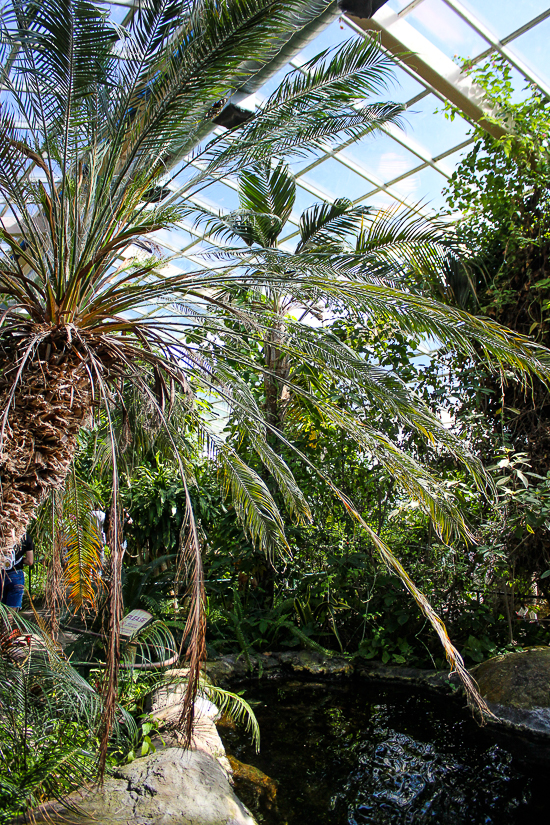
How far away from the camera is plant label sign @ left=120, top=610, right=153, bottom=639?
11.7ft

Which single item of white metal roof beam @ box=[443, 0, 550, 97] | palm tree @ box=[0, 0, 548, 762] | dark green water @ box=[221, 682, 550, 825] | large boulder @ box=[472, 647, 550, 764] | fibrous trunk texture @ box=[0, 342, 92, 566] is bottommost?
dark green water @ box=[221, 682, 550, 825]

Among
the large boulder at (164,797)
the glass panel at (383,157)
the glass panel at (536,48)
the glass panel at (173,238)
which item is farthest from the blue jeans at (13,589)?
the glass panel at (173,238)

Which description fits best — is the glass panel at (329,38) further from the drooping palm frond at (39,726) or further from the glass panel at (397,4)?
the drooping palm frond at (39,726)

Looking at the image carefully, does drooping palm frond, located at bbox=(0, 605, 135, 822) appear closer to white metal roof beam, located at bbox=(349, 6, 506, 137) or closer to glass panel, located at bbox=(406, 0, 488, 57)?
white metal roof beam, located at bbox=(349, 6, 506, 137)

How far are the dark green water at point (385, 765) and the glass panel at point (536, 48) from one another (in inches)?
265

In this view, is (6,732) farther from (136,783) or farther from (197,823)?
(197,823)

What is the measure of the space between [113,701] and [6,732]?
2.42 feet

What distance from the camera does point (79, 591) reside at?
3535 mm

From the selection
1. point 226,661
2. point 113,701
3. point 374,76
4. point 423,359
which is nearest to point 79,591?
point 113,701

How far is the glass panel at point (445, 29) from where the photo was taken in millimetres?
6096

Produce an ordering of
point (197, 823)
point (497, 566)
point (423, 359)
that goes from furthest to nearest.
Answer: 1. point (423, 359)
2. point (497, 566)
3. point (197, 823)

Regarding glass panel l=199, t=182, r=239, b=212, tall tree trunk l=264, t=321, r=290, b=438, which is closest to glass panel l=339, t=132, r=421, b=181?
glass panel l=199, t=182, r=239, b=212

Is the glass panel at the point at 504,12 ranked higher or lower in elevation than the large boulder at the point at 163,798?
higher

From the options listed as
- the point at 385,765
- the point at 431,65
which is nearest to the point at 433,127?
the point at 431,65
